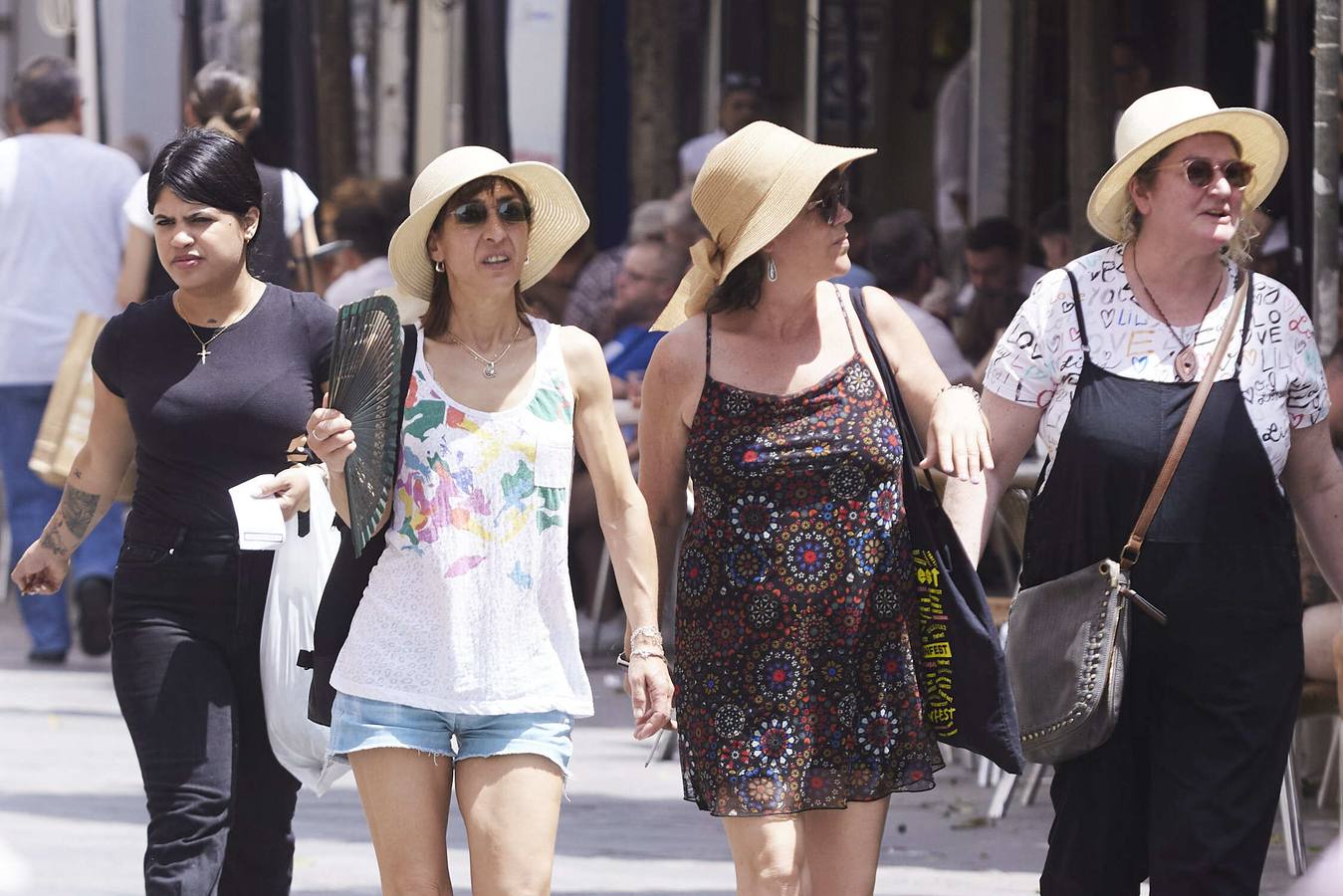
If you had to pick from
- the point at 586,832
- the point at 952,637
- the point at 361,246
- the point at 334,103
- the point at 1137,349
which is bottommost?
the point at 334,103

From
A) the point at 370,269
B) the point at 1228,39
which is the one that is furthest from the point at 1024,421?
the point at 1228,39

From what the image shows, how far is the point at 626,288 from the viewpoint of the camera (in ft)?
35.2

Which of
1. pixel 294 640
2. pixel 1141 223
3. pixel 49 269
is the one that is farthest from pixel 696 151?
pixel 294 640

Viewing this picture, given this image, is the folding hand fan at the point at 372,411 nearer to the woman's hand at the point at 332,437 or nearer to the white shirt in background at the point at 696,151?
the woman's hand at the point at 332,437

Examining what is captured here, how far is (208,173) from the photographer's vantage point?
5.03 metres

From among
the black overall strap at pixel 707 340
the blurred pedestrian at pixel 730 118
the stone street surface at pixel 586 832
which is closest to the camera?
the black overall strap at pixel 707 340

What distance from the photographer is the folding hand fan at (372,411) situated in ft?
14.8

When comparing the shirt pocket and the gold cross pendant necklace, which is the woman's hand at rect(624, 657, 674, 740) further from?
the gold cross pendant necklace

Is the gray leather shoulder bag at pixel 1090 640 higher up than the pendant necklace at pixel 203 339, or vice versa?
the pendant necklace at pixel 203 339

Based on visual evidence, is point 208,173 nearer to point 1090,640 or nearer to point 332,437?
point 332,437

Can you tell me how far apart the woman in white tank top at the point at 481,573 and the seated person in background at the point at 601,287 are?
6.65 metres

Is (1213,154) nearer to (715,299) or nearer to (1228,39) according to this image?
(715,299)

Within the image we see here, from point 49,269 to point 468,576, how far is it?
6.64m

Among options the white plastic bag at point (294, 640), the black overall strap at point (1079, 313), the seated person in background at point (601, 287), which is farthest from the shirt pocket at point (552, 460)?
the seated person in background at point (601, 287)
